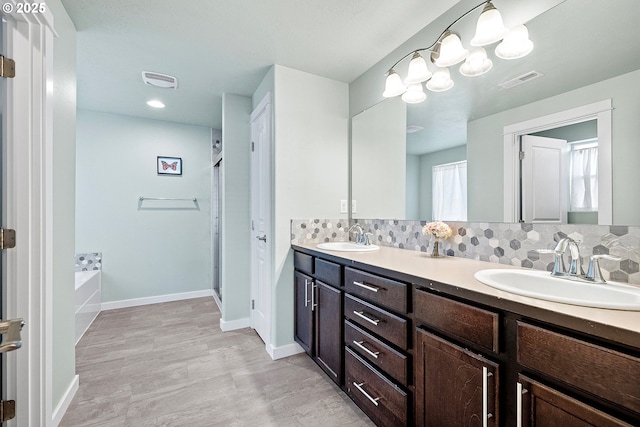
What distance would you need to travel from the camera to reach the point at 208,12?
5.64 ft

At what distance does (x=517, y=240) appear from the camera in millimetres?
1439

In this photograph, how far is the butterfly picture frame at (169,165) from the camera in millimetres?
3783

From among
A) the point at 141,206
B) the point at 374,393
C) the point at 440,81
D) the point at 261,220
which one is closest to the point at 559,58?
the point at 440,81

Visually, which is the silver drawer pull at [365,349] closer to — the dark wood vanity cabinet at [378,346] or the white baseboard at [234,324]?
the dark wood vanity cabinet at [378,346]

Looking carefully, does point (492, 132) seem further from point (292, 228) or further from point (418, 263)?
point (292, 228)

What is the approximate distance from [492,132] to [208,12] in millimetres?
1802

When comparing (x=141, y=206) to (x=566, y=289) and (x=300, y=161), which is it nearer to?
(x=300, y=161)

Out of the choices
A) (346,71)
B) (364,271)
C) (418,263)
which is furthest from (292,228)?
(346,71)

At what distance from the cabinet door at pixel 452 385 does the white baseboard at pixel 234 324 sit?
215cm

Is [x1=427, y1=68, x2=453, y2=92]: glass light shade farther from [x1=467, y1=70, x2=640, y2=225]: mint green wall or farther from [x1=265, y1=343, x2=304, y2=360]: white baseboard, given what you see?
[x1=265, y1=343, x2=304, y2=360]: white baseboard

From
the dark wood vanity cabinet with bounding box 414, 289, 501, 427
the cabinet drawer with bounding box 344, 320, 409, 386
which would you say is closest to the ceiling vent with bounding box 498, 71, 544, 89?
the dark wood vanity cabinet with bounding box 414, 289, 501, 427

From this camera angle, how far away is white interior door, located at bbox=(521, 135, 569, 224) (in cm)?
126

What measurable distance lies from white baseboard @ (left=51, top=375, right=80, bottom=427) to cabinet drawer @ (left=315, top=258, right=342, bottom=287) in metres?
1.63

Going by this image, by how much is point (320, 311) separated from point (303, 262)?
0.40m
